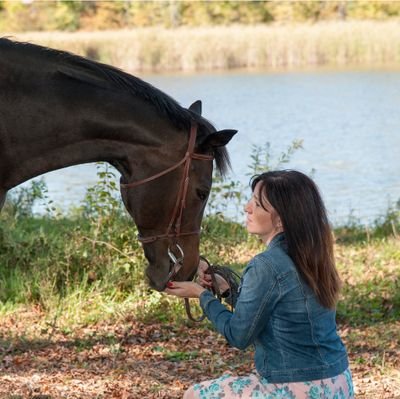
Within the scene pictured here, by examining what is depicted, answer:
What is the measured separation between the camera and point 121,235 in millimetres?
5949

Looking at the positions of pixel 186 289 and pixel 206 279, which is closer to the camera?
pixel 186 289

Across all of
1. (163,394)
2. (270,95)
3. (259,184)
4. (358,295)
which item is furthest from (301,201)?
(270,95)

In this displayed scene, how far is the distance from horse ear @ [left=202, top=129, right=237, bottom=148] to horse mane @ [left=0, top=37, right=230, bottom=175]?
6cm

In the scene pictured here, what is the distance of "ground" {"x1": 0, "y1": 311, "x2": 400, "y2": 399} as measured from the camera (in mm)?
4273

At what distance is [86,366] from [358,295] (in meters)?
2.14

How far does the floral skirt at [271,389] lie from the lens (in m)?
2.87

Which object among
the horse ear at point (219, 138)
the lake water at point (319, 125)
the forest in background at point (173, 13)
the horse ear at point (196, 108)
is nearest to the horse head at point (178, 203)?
the horse ear at point (219, 138)

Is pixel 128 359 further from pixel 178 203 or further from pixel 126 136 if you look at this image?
pixel 126 136

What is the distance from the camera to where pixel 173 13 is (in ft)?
131

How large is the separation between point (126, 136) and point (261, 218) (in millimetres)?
768

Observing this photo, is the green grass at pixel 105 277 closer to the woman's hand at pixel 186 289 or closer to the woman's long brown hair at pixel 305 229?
the woman's hand at pixel 186 289

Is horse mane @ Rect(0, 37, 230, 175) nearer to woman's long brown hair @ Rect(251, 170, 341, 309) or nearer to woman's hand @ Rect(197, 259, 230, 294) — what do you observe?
woman's hand @ Rect(197, 259, 230, 294)

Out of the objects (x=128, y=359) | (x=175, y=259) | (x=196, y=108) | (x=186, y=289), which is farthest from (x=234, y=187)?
(x=186, y=289)

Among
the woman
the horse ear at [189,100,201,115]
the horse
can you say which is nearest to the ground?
the horse
